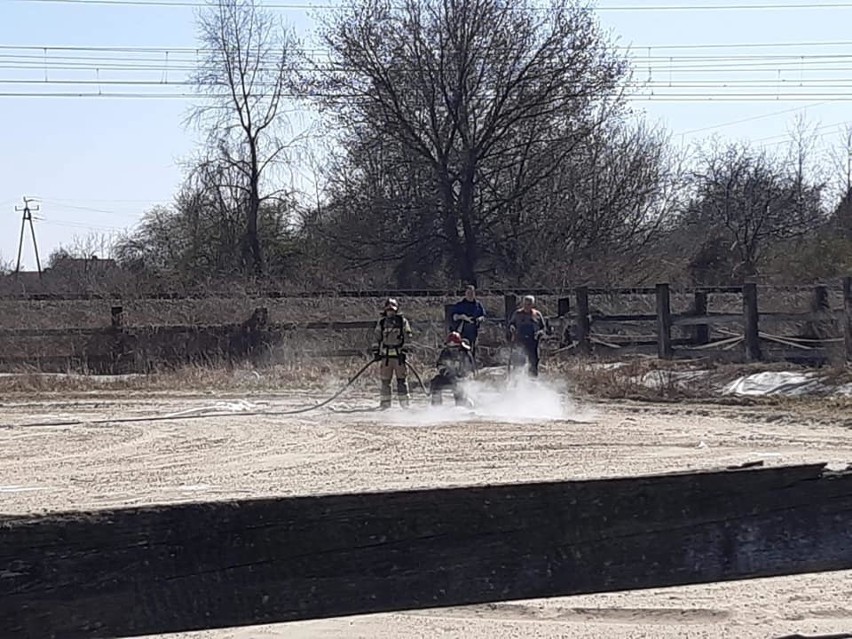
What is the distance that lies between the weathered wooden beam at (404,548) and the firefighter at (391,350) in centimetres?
1544

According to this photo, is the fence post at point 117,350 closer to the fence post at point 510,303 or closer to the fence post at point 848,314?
the fence post at point 510,303

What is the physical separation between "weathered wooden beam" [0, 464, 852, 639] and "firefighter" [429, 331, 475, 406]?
48.9 feet

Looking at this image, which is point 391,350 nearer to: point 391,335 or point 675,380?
point 391,335

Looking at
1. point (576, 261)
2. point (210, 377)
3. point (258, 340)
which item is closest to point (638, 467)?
point (210, 377)

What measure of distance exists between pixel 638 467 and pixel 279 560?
8411 mm

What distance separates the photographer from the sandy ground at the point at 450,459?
604cm

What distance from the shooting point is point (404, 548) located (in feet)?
12.3

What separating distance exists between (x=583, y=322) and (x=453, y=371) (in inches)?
328

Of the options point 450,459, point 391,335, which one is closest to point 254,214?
point 391,335

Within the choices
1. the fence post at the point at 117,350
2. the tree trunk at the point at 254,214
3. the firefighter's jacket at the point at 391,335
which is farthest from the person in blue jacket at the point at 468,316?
the tree trunk at the point at 254,214

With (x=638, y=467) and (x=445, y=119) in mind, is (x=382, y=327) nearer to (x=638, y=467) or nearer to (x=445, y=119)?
(x=638, y=467)

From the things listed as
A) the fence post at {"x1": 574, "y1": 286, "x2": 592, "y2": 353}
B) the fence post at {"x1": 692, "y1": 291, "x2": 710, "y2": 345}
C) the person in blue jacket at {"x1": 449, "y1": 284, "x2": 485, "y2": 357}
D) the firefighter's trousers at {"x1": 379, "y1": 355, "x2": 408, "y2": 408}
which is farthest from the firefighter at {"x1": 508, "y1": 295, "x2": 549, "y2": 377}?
the fence post at {"x1": 692, "y1": 291, "x2": 710, "y2": 345}

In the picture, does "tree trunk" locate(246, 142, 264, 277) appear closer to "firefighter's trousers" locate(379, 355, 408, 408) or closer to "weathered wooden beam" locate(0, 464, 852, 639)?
"firefighter's trousers" locate(379, 355, 408, 408)

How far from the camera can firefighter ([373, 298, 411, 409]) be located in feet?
64.3
